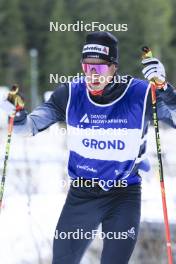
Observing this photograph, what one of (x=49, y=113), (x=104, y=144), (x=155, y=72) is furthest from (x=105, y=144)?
(x=155, y=72)

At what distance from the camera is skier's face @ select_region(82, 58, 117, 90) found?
3832 millimetres

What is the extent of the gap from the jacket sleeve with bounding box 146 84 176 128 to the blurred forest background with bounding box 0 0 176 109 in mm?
34589

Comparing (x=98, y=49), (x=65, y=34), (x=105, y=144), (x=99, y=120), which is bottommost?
(x=105, y=144)

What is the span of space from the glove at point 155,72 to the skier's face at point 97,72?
211 millimetres

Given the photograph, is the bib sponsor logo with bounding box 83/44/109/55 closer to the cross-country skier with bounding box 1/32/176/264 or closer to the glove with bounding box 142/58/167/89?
the cross-country skier with bounding box 1/32/176/264

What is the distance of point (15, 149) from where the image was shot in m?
13.7

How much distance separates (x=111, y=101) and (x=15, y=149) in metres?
10.0

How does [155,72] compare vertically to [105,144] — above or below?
above

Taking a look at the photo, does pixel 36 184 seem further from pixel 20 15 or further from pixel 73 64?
pixel 20 15

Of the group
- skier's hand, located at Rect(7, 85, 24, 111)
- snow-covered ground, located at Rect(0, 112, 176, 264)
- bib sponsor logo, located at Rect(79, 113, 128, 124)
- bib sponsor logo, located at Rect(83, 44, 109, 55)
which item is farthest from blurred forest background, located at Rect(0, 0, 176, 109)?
skier's hand, located at Rect(7, 85, 24, 111)

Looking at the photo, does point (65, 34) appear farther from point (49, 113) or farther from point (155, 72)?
point (155, 72)

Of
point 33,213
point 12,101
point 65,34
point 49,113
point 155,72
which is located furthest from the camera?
point 65,34

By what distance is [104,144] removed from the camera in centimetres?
386

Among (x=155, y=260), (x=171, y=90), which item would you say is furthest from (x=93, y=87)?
(x=155, y=260)
